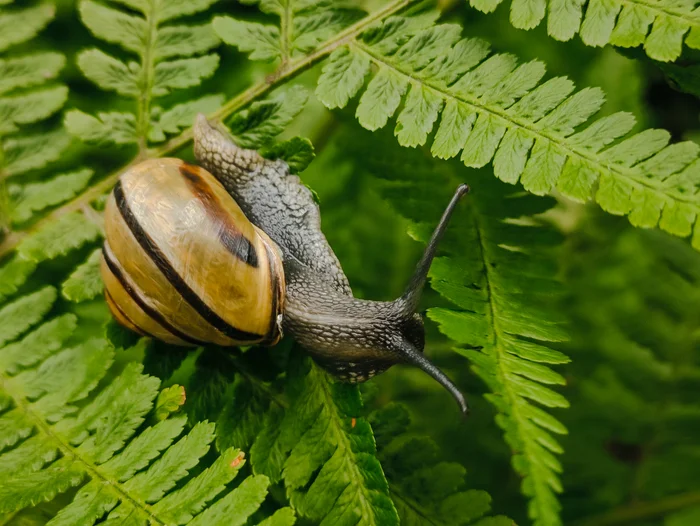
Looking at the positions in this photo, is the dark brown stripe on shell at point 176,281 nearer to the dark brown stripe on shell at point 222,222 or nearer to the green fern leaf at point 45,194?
the dark brown stripe on shell at point 222,222

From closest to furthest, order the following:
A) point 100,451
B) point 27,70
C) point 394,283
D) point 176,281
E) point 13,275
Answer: point 100,451 < point 176,281 < point 13,275 < point 27,70 < point 394,283

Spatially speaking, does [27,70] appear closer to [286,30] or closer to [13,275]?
[13,275]

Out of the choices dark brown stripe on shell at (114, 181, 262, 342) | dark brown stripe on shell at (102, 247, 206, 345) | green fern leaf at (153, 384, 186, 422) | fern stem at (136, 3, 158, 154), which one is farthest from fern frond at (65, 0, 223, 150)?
green fern leaf at (153, 384, 186, 422)

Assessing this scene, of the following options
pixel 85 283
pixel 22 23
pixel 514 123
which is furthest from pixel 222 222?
pixel 22 23

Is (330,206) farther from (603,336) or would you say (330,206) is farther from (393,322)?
(603,336)

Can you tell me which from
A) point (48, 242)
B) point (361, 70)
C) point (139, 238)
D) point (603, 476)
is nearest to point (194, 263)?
point (139, 238)

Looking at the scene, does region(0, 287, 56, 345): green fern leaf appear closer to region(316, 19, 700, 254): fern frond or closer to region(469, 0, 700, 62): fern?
region(316, 19, 700, 254): fern frond
